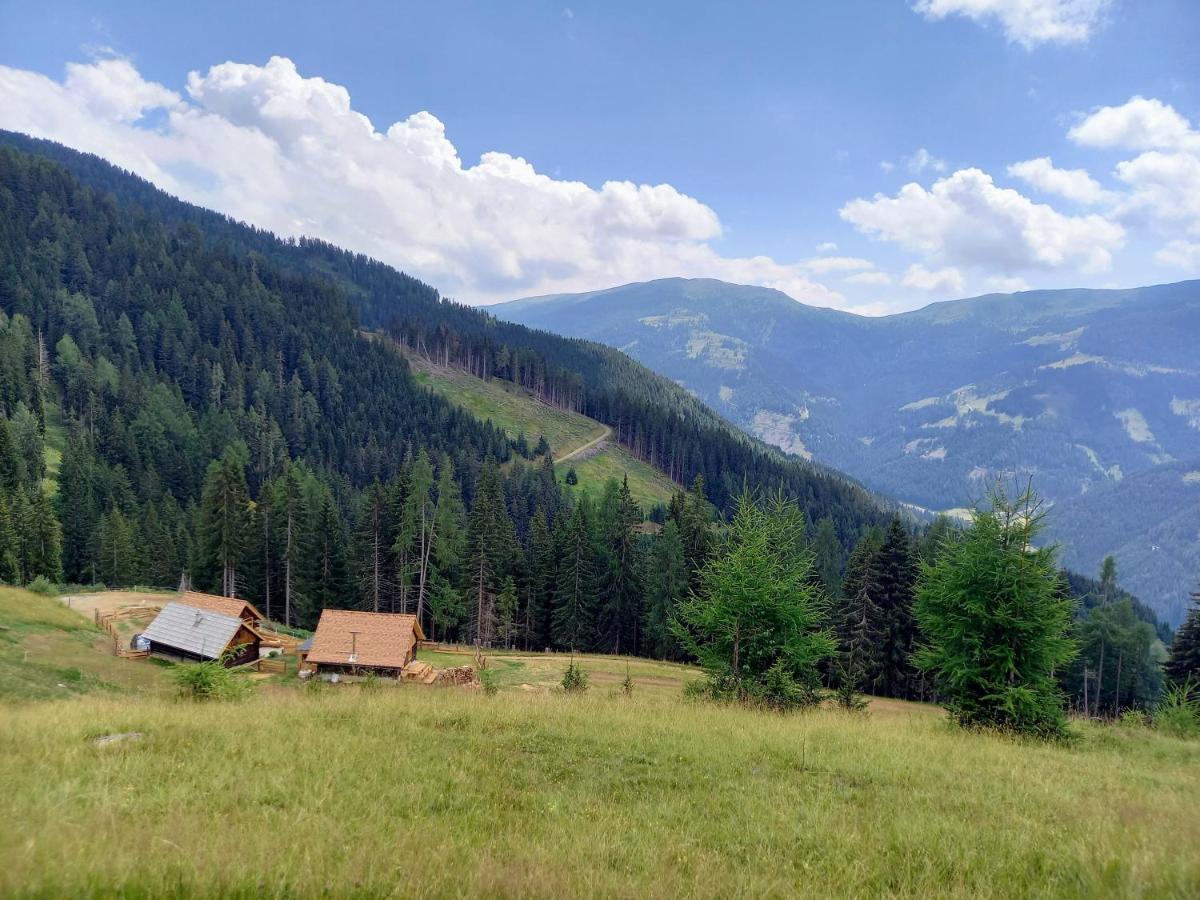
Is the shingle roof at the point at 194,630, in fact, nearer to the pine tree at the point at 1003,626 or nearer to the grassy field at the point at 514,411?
the pine tree at the point at 1003,626

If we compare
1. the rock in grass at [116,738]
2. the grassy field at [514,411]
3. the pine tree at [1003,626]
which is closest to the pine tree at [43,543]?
the rock in grass at [116,738]

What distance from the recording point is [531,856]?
557 cm

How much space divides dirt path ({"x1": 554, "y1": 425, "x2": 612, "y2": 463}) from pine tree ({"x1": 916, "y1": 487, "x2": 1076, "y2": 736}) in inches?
5403

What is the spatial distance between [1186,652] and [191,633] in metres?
78.6

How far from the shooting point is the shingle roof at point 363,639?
41531 millimetres

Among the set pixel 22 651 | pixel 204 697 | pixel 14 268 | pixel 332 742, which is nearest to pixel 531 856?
pixel 332 742

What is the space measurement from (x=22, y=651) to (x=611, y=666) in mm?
36956

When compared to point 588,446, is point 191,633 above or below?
below

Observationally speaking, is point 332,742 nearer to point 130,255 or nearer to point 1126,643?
point 1126,643

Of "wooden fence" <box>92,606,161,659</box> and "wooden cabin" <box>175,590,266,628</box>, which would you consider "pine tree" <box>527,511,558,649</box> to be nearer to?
"wooden cabin" <box>175,590,266,628</box>

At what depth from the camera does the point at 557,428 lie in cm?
17750

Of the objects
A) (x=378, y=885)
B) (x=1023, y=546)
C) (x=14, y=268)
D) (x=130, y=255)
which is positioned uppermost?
(x=130, y=255)

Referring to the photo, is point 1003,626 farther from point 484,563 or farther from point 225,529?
point 225,529

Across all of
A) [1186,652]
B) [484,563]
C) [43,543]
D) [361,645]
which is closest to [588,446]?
[484,563]
